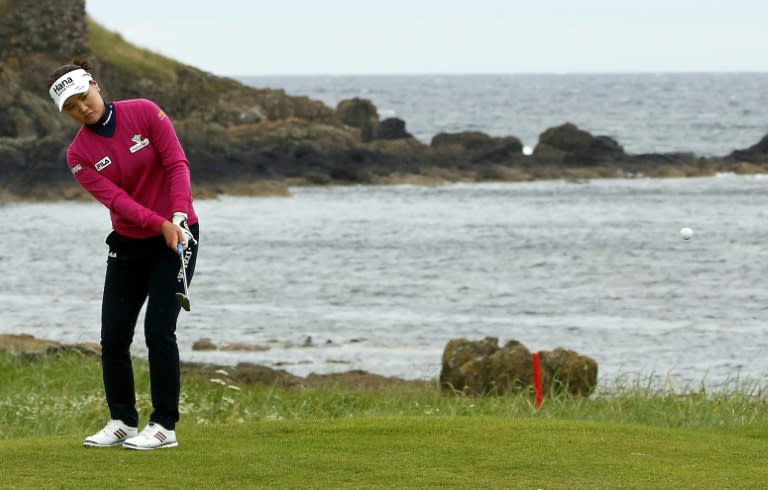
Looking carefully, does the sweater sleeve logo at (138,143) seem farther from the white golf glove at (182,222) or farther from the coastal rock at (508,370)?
the coastal rock at (508,370)

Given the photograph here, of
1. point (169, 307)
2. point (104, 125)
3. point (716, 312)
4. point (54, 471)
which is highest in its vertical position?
point (104, 125)

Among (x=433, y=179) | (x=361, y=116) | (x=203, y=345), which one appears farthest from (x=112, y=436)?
(x=361, y=116)

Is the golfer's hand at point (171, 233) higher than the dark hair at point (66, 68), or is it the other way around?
the dark hair at point (66, 68)

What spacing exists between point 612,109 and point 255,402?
415ft

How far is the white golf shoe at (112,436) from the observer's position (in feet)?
25.6

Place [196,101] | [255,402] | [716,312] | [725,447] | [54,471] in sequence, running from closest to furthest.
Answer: [54,471] < [725,447] < [255,402] < [716,312] < [196,101]

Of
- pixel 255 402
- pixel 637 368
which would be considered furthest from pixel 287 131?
pixel 255 402

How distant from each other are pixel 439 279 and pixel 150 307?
79.6ft

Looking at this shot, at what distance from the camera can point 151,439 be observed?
7656mm

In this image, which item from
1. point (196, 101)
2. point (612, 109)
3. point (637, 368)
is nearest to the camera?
point (637, 368)

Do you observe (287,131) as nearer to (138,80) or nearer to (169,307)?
(138,80)

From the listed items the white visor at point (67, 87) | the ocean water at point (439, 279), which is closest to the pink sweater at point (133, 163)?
the white visor at point (67, 87)

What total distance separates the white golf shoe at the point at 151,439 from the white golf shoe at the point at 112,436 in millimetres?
109

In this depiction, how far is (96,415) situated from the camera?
11.6 metres
